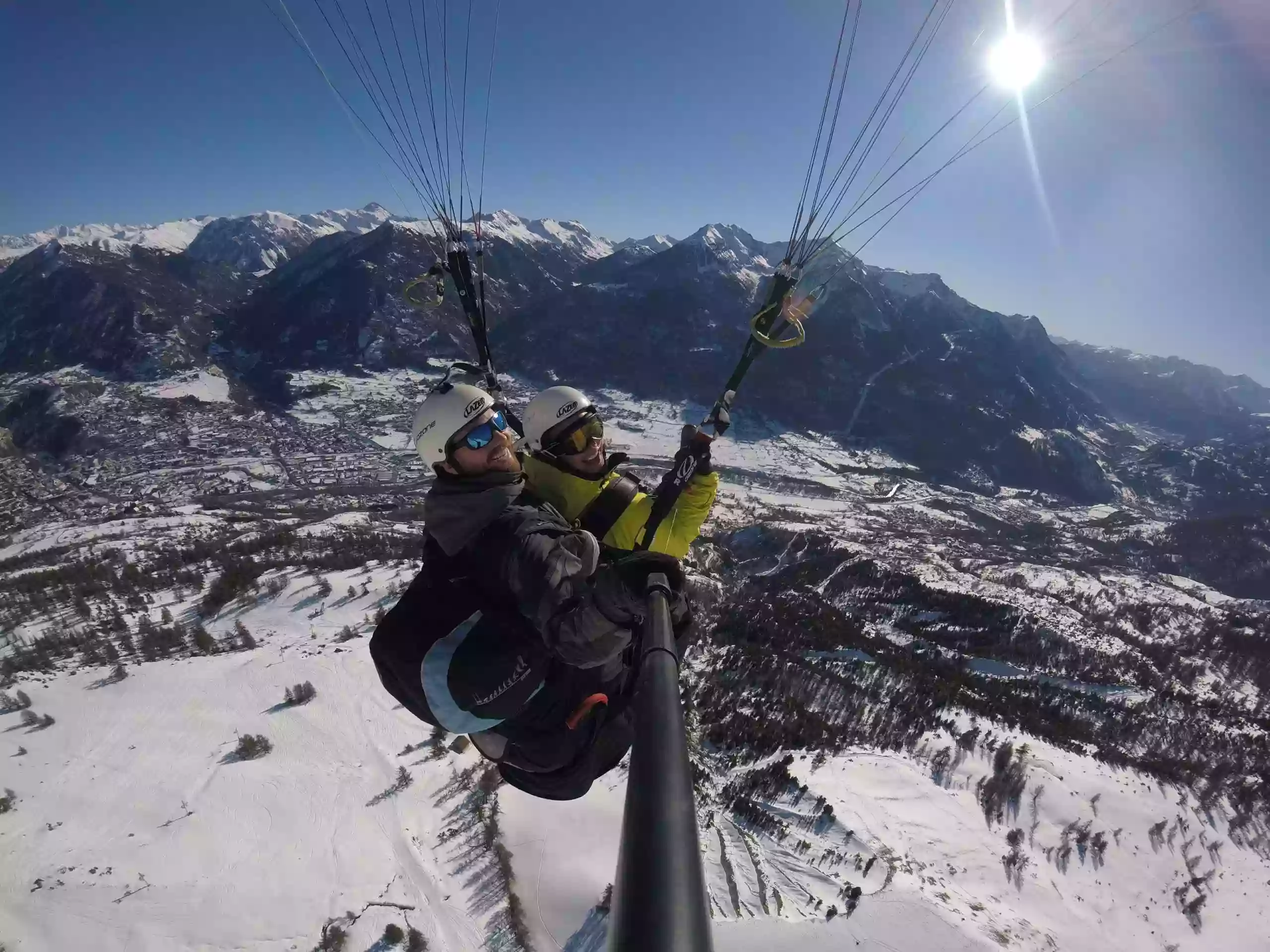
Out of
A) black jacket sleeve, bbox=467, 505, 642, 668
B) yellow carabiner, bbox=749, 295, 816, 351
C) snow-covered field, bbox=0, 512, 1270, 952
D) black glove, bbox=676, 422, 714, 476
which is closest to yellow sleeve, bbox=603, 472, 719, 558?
black glove, bbox=676, 422, 714, 476

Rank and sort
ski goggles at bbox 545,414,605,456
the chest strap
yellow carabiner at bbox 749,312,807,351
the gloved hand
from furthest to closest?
yellow carabiner at bbox 749,312,807,351 → ski goggles at bbox 545,414,605,456 → the chest strap → the gloved hand

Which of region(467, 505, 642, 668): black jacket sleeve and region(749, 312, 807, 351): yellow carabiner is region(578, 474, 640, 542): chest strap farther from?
region(749, 312, 807, 351): yellow carabiner

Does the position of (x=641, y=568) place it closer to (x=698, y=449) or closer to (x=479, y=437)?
(x=479, y=437)

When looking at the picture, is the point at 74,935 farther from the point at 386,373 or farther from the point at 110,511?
the point at 386,373

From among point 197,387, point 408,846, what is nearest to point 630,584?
point 408,846

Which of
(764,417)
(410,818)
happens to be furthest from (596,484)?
(764,417)

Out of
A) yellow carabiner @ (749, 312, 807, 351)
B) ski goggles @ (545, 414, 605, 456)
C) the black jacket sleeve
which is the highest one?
yellow carabiner @ (749, 312, 807, 351)

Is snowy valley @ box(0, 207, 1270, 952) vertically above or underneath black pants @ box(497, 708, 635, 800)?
underneath
